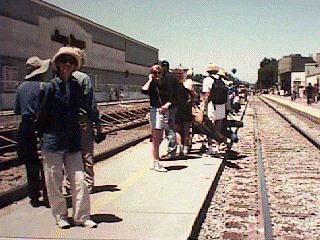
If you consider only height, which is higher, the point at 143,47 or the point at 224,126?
the point at 143,47

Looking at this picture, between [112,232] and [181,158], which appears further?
[181,158]

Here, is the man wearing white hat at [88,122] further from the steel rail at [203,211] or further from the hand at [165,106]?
the hand at [165,106]

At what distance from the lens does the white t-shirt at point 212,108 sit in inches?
397

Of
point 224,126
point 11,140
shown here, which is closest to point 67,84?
point 224,126

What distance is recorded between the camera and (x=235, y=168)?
33.8ft

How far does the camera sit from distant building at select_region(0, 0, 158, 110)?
35438mm

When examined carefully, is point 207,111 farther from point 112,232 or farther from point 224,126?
point 112,232

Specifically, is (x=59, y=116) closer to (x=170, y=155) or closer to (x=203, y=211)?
(x=203, y=211)

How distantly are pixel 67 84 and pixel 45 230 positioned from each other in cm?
146

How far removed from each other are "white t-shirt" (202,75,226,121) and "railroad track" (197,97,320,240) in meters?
1.03

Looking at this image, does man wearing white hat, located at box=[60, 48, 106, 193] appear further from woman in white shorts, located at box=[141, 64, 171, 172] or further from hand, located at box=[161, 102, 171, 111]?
hand, located at box=[161, 102, 171, 111]

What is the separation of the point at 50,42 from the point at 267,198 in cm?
3796

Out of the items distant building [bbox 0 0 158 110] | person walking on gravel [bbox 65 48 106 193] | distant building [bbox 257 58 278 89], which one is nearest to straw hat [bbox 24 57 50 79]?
person walking on gravel [bbox 65 48 106 193]

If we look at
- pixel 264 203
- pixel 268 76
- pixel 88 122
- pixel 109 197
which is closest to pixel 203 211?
pixel 264 203
